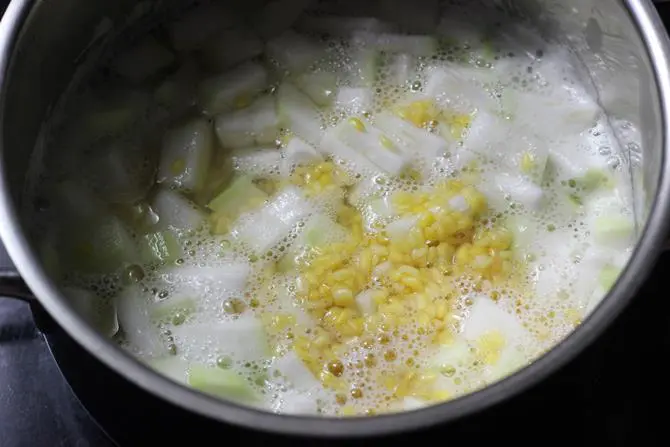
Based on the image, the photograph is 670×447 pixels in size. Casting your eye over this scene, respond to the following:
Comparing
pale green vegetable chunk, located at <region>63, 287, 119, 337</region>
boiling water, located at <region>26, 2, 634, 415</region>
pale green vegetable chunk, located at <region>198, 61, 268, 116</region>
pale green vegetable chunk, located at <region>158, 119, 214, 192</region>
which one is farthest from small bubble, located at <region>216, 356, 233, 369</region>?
pale green vegetable chunk, located at <region>198, 61, 268, 116</region>

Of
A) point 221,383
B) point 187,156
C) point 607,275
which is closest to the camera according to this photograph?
point 221,383

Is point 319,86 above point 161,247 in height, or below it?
above

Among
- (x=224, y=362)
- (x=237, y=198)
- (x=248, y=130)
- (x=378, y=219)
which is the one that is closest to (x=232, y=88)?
(x=248, y=130)

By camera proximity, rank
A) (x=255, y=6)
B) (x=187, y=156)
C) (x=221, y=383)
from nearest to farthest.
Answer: (x=221, y=383), (x=187, y=156), (x=255, y=6)

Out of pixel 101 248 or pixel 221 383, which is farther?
pixel 101 248

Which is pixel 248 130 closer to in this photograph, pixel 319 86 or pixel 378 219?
pixel 319 86

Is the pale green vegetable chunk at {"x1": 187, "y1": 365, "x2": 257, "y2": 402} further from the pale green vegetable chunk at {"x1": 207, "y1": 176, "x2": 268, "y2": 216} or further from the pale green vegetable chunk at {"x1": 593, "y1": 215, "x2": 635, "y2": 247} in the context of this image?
the pale green vegetable chunk at {"x1": 593, "y1": 215, "x2": 635, "y2": 247}

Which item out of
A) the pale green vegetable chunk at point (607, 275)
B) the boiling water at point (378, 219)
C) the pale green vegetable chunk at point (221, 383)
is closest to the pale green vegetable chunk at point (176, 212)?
the boiling water at point (378, 219)
